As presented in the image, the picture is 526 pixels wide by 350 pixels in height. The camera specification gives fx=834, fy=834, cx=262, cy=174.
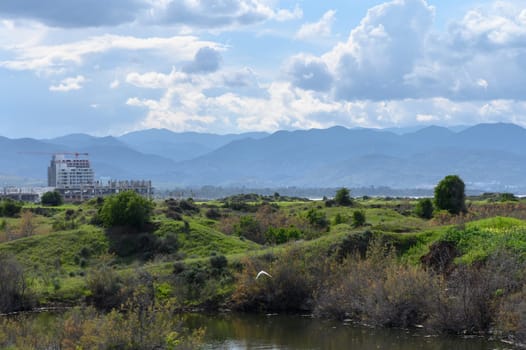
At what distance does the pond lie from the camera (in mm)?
44406

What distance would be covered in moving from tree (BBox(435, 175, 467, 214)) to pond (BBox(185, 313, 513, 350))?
36508 mm

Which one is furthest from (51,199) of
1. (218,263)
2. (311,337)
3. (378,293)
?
(378,293)

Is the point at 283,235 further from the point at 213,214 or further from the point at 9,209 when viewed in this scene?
the point at 9,209

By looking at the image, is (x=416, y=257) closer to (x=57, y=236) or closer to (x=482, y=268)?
(x=482, y=268)

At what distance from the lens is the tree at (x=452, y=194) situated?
85938 millimetres

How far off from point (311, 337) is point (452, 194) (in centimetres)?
4296

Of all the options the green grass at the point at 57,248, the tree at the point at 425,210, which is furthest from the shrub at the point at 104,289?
the tree at the point at 425,210

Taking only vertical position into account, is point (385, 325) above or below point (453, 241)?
below

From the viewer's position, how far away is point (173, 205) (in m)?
98.2

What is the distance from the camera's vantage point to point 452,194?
3403 inches

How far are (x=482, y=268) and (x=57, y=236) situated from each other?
42.4 meters

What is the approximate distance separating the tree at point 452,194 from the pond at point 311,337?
36.5 meters

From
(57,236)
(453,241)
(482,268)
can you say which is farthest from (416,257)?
(57,236)

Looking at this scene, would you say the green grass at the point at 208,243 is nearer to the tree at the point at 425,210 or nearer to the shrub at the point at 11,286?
the shrub at the point at 11,286
